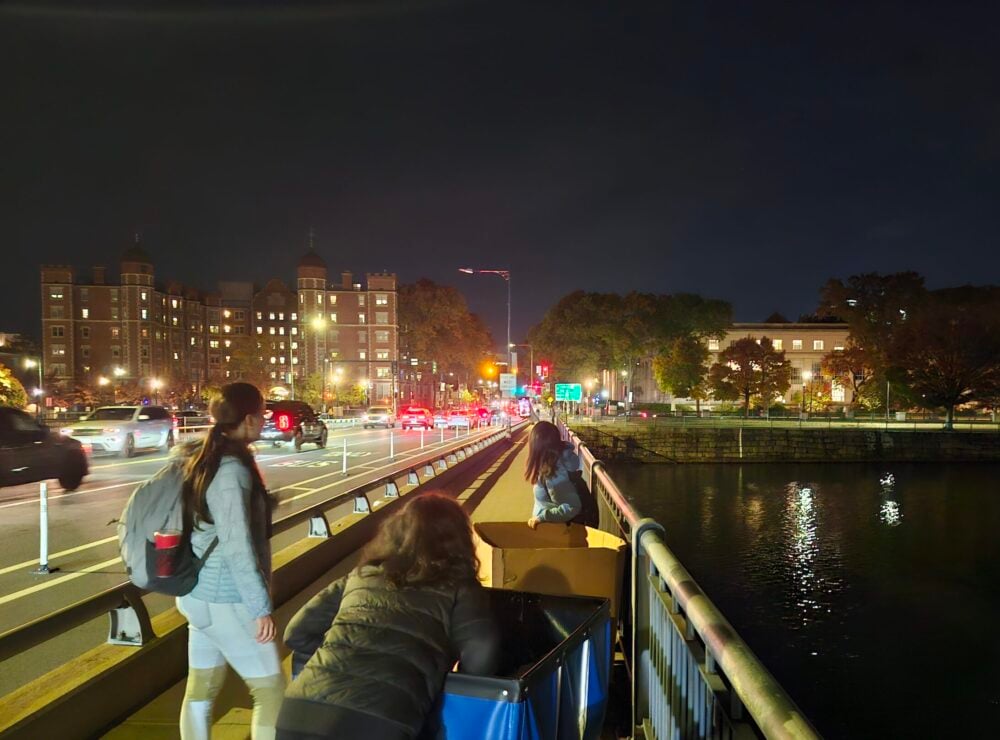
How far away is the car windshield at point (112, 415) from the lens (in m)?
24.4

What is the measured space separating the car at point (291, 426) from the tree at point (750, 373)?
192 ft

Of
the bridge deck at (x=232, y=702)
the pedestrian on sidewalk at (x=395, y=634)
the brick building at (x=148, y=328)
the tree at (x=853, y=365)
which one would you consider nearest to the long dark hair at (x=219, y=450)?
the pedestrian on sidewalk at (x=395, y=634)

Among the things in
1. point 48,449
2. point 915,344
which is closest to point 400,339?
point 915,344

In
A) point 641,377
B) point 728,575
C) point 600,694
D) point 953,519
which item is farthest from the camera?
point 641,377

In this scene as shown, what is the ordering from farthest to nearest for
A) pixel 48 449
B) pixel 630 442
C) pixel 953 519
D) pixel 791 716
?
1. pixel 630 442
2. pixel 953 519
3. pixel 48 449
4. pixel 791 716

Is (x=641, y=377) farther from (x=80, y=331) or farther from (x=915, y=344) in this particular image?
(x=80, y=331)

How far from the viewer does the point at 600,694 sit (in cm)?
330

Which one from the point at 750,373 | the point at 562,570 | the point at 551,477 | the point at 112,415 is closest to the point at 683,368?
the point at 750,373

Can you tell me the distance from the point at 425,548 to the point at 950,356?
74.9 meters

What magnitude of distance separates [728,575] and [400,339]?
96796 mm

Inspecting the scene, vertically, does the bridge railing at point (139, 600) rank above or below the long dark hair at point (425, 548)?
below

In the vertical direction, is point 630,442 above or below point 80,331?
below

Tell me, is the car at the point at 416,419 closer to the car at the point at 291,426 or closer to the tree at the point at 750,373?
the car at the point at 291,426

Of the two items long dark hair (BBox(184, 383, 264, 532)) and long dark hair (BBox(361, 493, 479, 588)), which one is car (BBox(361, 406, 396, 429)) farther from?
long dark hair (BBox(361, 493, 479, 588))
